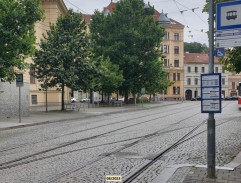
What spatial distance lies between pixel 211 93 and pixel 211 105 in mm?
218

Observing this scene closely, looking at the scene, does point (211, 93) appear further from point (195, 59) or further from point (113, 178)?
point (195, 59)

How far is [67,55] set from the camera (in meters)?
26.9

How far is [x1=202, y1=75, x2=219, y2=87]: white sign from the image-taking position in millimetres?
5609

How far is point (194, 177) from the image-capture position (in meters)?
5.71

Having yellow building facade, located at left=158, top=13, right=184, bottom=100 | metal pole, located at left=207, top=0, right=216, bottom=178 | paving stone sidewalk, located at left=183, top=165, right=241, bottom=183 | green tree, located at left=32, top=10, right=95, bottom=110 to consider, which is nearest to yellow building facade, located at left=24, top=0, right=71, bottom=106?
green tree, located at left=32, top=10, right=95, bottom=110

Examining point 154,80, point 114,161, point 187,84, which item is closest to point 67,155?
point 114,161

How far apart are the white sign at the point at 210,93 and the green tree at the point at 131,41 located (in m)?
34.9

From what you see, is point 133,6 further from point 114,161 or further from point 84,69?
point 114,161

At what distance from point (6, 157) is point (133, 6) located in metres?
39.3

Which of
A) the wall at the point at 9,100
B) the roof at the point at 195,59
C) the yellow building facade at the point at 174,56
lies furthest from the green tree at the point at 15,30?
the roof at the point at 195,59

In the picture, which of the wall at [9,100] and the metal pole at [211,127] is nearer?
the metal pole at [211,127]

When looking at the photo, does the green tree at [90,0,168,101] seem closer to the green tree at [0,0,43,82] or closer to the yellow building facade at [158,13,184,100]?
the green tree at [0,0,43,82]

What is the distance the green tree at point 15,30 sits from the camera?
55.9 feet

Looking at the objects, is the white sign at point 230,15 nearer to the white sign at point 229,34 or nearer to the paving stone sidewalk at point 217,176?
the white sign at point 229,34
